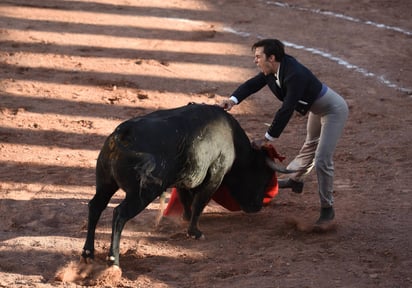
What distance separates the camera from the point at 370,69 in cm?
1252

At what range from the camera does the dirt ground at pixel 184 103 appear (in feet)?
23.3

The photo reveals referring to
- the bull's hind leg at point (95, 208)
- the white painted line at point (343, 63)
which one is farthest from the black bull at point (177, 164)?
the white painted line at point (343, 63)

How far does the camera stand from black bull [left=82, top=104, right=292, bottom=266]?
22.1ft

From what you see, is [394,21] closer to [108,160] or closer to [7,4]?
[7,4]

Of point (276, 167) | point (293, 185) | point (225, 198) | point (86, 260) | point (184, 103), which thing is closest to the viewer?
point (86, 260)

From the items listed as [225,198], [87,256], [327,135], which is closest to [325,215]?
[327,135]

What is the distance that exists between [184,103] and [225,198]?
317 cm

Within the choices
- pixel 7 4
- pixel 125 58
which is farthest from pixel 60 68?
pixel 7 4

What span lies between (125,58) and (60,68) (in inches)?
36.2

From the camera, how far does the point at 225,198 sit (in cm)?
829

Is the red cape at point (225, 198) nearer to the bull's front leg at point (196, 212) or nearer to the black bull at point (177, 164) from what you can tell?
the black bull at point (177, 164)

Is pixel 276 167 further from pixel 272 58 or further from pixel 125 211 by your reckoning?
pixel 125 211

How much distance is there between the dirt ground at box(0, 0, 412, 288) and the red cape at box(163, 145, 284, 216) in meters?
0.13

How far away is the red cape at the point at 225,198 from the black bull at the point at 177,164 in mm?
92
